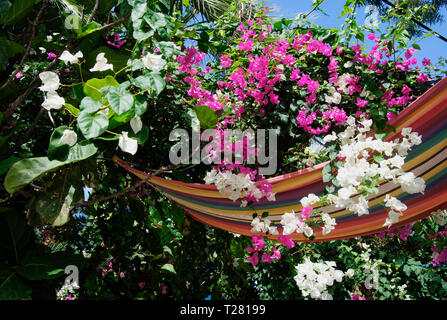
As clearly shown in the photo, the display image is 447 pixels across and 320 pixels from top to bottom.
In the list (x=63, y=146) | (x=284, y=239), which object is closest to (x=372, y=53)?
(x=284, y=239)

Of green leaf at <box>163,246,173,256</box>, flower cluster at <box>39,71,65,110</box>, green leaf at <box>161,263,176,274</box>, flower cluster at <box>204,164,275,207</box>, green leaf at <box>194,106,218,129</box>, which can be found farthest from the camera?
green leaf at <box>163,246,173,256</box>

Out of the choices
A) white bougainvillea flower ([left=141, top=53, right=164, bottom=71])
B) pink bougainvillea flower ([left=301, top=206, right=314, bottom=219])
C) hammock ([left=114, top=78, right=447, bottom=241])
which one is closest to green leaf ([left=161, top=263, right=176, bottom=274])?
hammock ([left=114, top=78, right=447, bottom=241])

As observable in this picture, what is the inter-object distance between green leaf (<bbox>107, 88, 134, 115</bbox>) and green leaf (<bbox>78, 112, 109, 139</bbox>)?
63 mm

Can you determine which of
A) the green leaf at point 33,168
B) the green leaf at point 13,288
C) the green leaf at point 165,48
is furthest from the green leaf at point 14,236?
the green leaf at point 165,48

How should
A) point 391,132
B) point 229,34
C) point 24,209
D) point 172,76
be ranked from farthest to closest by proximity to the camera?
point 229,34 → point 172,76 → point 24,209 → point 391,132

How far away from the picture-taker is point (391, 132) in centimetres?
143

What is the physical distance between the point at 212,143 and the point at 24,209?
38.2 inches

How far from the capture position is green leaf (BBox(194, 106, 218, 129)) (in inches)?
56.9

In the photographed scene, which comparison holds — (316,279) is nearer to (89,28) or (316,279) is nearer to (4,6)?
(89,28)

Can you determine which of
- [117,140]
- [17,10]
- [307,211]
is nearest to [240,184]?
[307,211]

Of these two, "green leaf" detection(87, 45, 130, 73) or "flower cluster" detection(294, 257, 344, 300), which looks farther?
"green leaf" detection(87, 45, 130, 73)

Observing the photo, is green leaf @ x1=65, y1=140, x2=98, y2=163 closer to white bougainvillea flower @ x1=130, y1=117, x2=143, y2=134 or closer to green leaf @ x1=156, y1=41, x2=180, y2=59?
white bougainvillea flower @ x1=130, y1=117, x2=143, y2=134

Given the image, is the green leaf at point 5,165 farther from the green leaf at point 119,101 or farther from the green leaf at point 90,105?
the green leaf at point 119,101

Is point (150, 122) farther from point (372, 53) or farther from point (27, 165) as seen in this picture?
point (372, 53)
